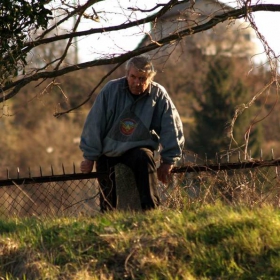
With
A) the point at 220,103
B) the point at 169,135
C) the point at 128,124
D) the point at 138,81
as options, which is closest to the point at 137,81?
the point at 138,81

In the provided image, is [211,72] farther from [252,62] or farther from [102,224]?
[102,224]

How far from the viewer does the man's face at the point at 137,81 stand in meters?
7.54

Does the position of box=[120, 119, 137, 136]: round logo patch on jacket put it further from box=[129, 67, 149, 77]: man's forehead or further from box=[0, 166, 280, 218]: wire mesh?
box=[0, 166, 280, 218]: wire mesh

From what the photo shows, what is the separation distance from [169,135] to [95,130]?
0.64m

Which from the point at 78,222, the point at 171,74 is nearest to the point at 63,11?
the point at 78,222

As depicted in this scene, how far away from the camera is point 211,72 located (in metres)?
45.3

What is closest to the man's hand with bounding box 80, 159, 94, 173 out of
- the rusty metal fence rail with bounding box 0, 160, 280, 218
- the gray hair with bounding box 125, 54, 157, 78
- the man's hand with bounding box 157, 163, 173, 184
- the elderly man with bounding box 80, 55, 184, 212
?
the elderly man with bounding box 80, 55, 184, 212

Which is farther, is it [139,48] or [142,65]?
[139,48]

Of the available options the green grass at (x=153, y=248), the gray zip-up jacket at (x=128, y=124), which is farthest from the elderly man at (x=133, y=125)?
the green grass at (x=153, y=248)

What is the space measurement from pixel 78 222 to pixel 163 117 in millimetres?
1681

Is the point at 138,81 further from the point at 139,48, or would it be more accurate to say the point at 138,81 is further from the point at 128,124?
the point at 139,48

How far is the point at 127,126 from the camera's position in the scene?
768 cm

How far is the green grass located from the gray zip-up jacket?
144 centimetres

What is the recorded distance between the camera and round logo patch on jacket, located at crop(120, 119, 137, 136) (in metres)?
7.65
